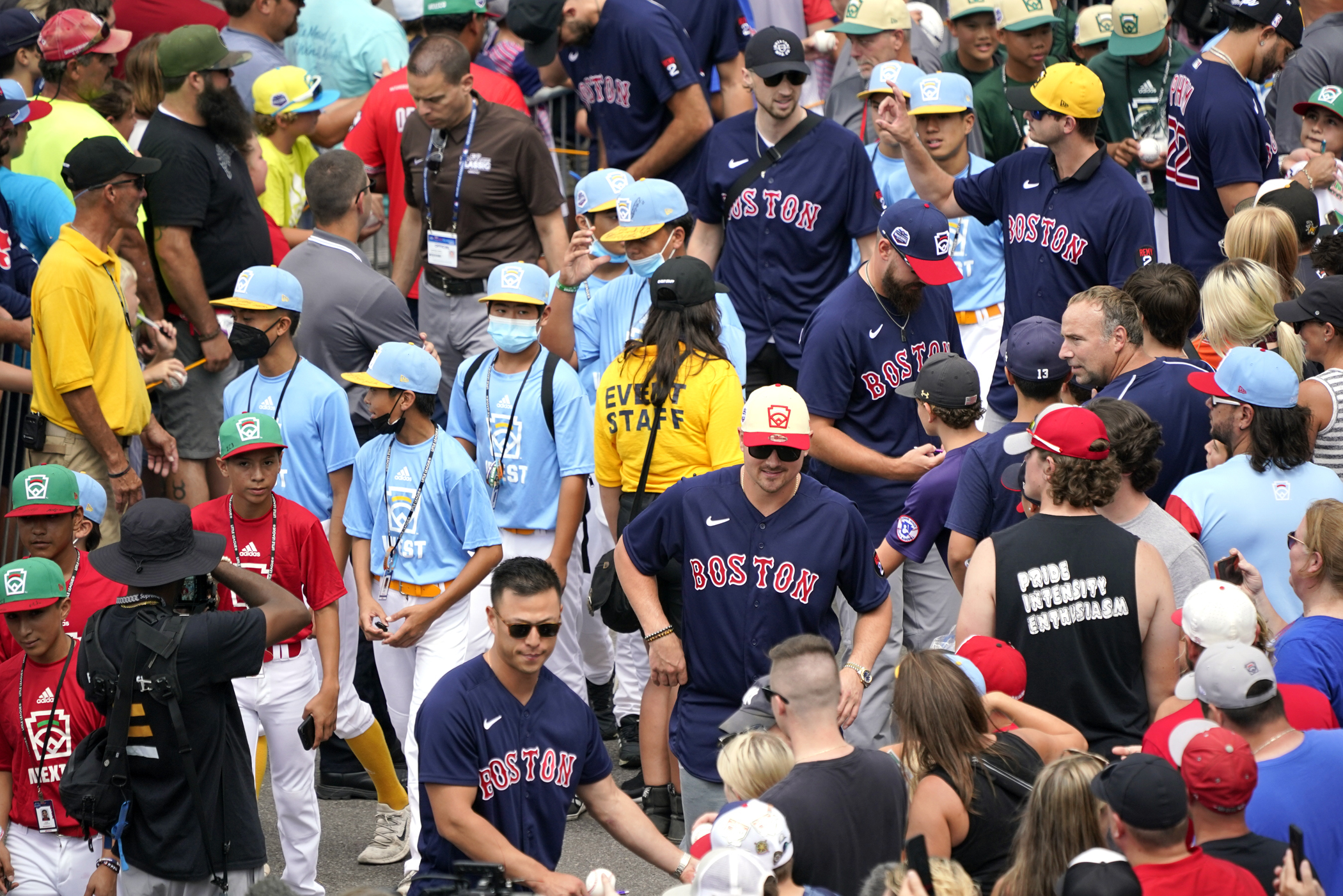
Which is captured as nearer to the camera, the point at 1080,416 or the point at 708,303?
the point at 1080,416

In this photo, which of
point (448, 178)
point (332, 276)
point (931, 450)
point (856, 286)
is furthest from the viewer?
point (448, 178)

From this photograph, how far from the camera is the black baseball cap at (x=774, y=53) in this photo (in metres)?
7.90

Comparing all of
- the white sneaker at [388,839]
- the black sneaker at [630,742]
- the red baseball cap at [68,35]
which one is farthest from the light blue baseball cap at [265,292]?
the black sneaker at [630,742]

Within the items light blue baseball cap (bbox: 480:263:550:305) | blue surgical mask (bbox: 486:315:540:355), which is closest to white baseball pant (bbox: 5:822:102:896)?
blue surgical mask (bbox: 486:315:540:355)

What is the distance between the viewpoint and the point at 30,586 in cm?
527

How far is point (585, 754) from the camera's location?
4.82 m

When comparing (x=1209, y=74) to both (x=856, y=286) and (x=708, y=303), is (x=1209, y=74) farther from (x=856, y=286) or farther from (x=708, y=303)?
(x=708, y=303)

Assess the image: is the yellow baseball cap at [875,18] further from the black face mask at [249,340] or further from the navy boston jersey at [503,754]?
the navy boston jersey at [503,754]

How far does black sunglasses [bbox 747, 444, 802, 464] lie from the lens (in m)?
5.21

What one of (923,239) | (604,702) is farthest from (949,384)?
(604,702)

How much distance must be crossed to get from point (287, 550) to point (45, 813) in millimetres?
1418

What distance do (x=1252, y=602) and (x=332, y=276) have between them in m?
4.98

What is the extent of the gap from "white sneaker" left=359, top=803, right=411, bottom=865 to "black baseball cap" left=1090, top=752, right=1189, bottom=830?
12.8 feet

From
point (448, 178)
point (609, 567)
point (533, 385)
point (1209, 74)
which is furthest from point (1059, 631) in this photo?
point (448, 178)
